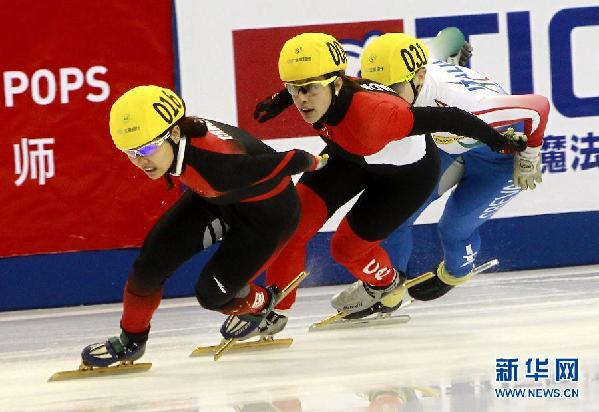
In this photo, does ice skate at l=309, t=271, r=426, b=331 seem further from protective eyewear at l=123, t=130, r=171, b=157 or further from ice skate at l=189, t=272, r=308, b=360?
protective eyewear at l=123, t=130, r=171, b=157

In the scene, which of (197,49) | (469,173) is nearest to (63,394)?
(469,173)

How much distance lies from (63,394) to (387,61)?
1.88 metres

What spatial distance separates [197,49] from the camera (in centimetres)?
653

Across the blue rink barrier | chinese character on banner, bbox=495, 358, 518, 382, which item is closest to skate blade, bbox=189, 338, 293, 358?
chinese character on banner, bbox=495, 358, 518, 382

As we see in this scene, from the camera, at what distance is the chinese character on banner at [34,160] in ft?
21.0

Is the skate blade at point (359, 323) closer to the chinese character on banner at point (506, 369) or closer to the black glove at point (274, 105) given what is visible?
the black glove at point (274, 105)

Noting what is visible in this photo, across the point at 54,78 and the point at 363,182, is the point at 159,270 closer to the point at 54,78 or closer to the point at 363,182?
the point at 363,182

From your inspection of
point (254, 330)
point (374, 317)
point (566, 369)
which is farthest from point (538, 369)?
point (374, 317)

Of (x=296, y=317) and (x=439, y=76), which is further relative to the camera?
(x=296, y=317)

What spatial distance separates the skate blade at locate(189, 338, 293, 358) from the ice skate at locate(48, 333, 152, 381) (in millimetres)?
320

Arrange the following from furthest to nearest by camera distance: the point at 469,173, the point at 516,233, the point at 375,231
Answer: the point at 516,233
the point at 469,173
the point at 375,231

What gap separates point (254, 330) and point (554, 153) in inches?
104

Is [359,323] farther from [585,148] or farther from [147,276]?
[585,148]

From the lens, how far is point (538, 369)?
4.13 meters
